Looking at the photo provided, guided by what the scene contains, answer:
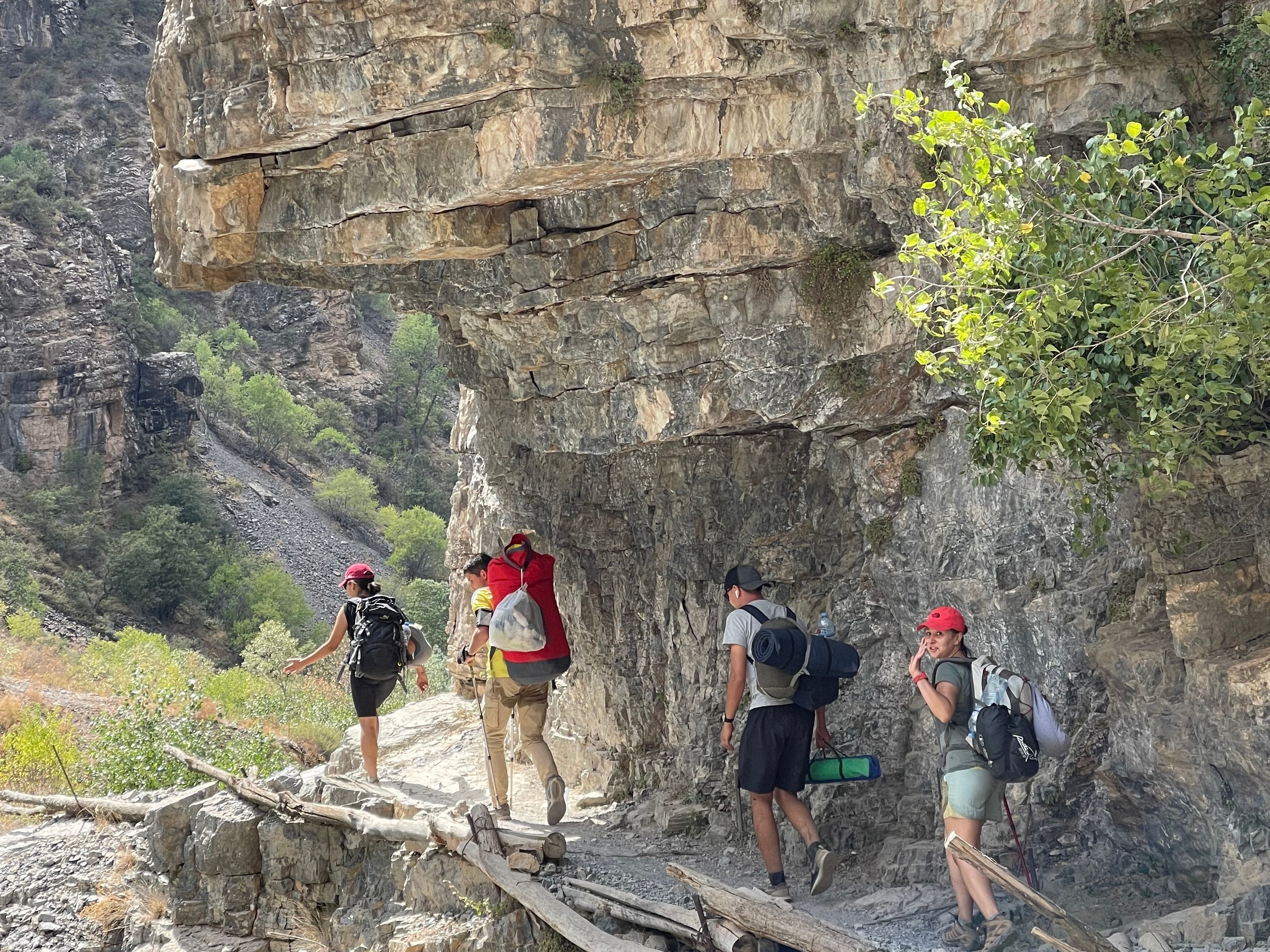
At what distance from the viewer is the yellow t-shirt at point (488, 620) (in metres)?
8.39

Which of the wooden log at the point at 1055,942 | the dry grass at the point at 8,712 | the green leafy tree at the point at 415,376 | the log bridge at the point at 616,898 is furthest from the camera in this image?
the green leafy tree at the point at 415,376

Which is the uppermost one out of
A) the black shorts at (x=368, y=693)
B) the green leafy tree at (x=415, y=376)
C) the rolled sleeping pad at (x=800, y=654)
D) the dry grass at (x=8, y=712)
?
the green leafy tree at (x=415, y=376)

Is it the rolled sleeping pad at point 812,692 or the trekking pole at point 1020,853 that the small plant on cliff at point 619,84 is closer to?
the rolled sleeping pad at point 812,692

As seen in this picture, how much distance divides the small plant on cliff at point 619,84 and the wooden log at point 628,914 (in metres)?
4.64

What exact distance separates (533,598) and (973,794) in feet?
11.9

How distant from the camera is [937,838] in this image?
761 cm

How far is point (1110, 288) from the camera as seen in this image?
5059mm

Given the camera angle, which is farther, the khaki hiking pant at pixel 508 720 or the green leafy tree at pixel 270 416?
the green leafy tree at pixel 270 416

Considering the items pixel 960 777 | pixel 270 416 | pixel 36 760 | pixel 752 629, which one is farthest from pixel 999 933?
pixel 270 416

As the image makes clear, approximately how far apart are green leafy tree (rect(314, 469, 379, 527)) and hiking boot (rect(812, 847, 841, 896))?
148ft

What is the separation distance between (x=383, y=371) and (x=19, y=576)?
2563 centimetres

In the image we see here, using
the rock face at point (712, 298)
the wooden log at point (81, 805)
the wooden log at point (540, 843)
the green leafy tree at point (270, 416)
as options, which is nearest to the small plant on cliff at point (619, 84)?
the rock face at point (712, 298)

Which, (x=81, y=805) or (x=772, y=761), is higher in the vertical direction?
(x=772, y=761)

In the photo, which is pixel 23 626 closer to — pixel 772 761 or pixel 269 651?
pixel 269 651
